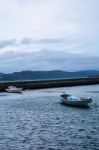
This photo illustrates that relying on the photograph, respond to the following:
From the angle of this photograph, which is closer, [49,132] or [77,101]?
[49,132]

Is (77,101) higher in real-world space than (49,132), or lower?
higher

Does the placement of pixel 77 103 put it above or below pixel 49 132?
above

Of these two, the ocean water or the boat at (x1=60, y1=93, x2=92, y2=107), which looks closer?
the ocean water

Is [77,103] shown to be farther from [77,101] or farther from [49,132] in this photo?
[49,132]

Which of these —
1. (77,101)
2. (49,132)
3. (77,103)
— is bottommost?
(49,132)

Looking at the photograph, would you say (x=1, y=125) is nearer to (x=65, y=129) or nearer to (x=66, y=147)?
(x=65, y=129)

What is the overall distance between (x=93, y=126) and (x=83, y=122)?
4.37m

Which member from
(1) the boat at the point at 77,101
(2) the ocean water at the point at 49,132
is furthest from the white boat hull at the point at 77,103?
(2) the ocean water at the point at 49,132

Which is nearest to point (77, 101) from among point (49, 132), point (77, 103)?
point (77, 103)

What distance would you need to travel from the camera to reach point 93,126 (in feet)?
151

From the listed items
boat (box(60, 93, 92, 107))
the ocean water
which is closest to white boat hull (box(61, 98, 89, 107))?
boat (box(60, 93, 92, 107))

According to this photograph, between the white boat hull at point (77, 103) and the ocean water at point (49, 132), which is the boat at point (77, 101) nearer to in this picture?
the white boat hull at point (77, 103)

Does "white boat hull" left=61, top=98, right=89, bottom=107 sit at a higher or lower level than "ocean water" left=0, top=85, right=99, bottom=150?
higher

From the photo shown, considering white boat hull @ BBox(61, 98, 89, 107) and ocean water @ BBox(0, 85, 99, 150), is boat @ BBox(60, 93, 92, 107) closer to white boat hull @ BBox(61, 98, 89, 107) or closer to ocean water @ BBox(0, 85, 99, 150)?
white boat hull @ BBox(61, 98, 89, 107)
